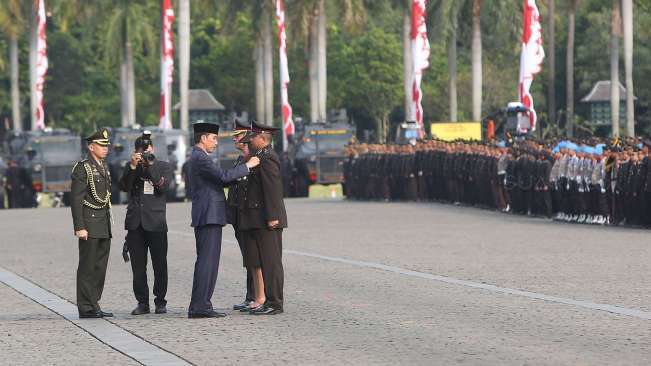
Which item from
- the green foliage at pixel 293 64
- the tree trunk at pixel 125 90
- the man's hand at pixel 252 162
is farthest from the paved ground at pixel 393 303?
the green foliage at pixel 293 64

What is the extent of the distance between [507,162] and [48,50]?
67.4 metres

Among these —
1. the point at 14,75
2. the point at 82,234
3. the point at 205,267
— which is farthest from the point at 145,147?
the point at 14,75

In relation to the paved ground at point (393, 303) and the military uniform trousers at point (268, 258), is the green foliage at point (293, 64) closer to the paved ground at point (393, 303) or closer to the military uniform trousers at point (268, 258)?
the paved ground at point (393, 303)

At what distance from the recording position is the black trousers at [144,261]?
55.0 ft

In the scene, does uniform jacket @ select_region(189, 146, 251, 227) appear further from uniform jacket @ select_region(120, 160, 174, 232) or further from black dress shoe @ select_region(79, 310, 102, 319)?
black dress shoe @ select_region(79, 310, 102, 319)

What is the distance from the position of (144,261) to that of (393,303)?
254cm

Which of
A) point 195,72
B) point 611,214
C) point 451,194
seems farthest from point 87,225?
point 195,72

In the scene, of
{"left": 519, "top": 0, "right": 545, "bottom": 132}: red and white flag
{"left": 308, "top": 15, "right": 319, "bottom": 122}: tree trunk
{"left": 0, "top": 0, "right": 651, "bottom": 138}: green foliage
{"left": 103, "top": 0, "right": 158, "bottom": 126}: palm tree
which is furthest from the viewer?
{"left": 0, "top": 0, "right": 651, "bottom": 138}: green foliage

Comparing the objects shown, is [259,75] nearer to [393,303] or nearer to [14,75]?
[14,75]

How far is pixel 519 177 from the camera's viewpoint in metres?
38.5

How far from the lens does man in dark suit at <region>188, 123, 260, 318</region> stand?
53.1 ft

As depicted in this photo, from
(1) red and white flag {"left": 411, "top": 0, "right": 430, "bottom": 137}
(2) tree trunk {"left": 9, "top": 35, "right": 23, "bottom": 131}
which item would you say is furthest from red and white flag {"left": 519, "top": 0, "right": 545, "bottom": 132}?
(2) tree trunk {"left": 9, "top": 35, "right": 23, "bottom": 131}

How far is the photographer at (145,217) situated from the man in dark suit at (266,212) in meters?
0.80

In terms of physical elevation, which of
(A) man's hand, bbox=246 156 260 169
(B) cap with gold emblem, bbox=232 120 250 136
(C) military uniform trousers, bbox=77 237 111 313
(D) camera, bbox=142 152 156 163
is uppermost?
(B) cap with gold emblem, bbox=232 120 250 136
